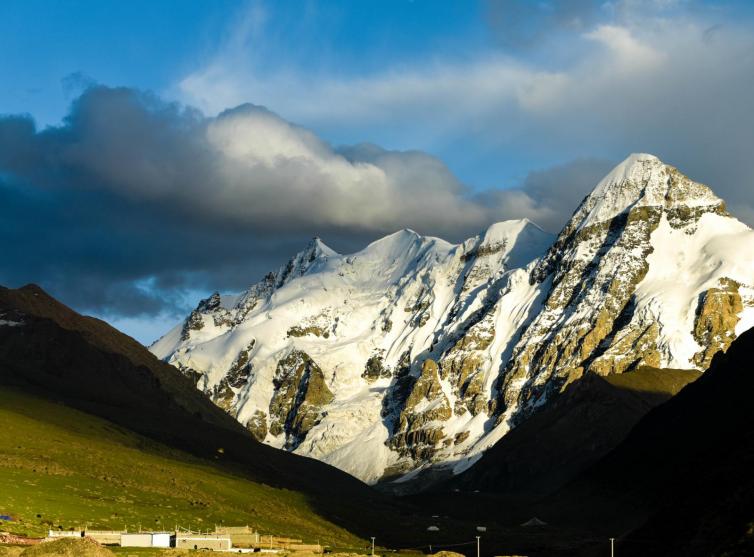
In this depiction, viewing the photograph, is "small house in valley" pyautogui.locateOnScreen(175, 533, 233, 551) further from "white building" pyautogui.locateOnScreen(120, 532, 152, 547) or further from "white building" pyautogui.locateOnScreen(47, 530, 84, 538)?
"white building" pyautogui.locateOnScreen(47, 530, 84, 538)

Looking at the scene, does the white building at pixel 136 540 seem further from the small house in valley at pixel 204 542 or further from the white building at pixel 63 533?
the white building at pixel 63 533

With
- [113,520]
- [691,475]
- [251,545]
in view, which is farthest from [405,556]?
[691,475]

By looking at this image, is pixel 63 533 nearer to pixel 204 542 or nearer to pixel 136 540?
pixel 136 540

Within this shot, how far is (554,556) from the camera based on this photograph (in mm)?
193875

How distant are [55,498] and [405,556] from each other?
166ft

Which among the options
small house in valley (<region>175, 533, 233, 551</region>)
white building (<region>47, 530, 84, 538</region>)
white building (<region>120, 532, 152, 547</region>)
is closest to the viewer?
white building (<region>47, 530, 84, 538</region>)

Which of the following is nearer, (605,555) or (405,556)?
(605,555)

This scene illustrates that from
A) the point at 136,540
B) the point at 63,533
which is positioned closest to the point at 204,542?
the point at 136,540

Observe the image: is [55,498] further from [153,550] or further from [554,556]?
[554,556]

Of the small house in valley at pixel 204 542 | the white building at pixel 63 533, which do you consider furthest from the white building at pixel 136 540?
the white building at pixel 63 533

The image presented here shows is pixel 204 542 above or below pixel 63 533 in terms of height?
above

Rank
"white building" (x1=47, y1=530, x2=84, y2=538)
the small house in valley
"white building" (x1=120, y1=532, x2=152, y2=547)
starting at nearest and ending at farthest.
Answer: "white building" (x1=47, y1=530, x2=84, y2=538) → "white building" (x1=120, y1=532, x2=152, y2=547) → the small house in valley

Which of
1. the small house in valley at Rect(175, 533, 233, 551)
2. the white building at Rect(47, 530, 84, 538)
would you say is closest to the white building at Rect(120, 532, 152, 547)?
the small house in valley at Rect(175, 533, 233, 551)

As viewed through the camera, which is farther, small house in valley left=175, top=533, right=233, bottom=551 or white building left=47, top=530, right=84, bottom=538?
small house in valley left=175, top=533, right=233, bottom=551
